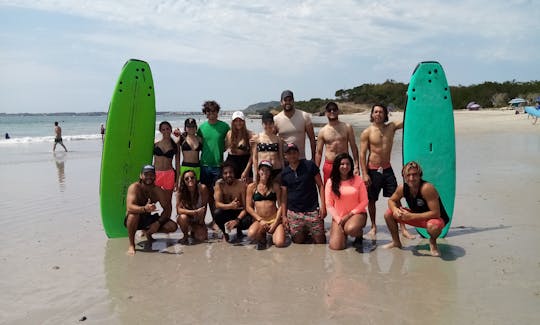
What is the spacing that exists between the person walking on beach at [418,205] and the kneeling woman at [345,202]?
0.28m

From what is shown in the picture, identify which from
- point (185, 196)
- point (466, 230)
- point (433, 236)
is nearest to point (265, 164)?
point (185, 196)

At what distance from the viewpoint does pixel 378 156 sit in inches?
190

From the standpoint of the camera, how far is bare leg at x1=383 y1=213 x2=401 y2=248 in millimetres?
4172

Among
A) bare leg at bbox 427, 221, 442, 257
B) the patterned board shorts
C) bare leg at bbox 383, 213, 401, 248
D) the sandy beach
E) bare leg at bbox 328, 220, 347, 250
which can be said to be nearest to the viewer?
the sandy beach

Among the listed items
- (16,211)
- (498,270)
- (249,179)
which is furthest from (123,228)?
(498,270)

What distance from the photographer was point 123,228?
5023 mm

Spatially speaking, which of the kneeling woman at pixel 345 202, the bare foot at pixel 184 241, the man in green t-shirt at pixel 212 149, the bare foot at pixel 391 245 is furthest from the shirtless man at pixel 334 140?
the bare foot at pixel 184 241

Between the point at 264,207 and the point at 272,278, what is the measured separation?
106 centimetres

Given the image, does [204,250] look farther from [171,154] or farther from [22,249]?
[22,249]

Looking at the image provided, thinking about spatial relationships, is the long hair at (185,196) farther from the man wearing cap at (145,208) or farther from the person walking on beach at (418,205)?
the person walking on beach at (418,205)

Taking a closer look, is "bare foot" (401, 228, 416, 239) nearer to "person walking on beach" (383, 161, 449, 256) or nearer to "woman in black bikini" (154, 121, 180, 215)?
"person walking on beach" (383, 161, 449, 256)

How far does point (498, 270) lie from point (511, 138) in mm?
12342

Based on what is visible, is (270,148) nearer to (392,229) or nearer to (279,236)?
(279,236)

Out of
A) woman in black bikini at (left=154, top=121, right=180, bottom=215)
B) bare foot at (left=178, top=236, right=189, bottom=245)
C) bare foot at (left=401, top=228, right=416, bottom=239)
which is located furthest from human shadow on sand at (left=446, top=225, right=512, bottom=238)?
woman in black bikini at (left=154, top=121, right=180, bottom=215)
